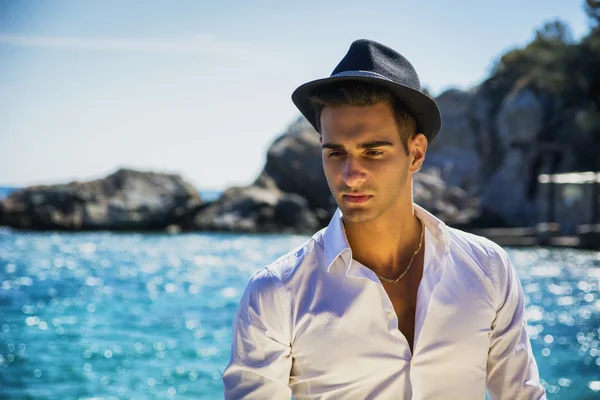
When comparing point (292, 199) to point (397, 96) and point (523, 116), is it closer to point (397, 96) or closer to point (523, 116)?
point (523, 116)

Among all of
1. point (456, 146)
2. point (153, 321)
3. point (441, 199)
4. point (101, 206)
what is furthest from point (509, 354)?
point (456, 146)

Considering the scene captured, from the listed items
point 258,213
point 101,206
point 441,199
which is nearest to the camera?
point 258,213

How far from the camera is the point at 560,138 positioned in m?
34.7

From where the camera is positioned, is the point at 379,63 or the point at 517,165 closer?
the point at 379,63

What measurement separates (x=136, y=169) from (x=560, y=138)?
914 inches

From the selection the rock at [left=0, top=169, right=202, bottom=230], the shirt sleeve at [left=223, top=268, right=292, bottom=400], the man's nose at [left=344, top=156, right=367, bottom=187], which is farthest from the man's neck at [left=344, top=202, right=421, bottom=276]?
the rock at [left=0, top=169, right=202, bottom=230]

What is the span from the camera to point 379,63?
1933mm

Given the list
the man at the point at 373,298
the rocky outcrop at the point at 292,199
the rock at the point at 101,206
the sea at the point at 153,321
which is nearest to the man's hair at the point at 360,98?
the man at the point at 373,298

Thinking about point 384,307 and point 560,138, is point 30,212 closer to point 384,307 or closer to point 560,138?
point 560,138

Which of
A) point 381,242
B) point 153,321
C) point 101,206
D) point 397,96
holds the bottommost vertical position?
point 101,206

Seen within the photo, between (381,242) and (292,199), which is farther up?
(381,242)

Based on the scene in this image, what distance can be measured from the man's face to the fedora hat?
76 millimetres

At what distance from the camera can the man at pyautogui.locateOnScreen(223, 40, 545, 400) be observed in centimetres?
187

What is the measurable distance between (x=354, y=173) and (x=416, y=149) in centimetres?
31
